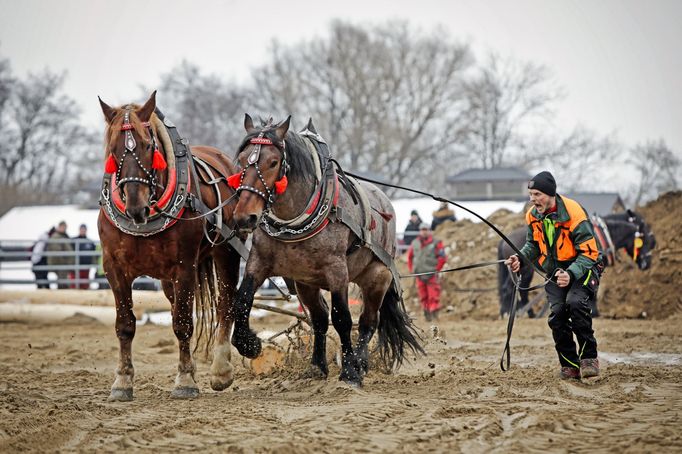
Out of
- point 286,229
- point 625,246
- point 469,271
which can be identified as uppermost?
point 625,246

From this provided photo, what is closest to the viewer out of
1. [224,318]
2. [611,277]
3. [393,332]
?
[224,318]

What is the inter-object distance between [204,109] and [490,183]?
581 inches

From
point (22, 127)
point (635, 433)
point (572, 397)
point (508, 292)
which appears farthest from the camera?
point (22, 127)

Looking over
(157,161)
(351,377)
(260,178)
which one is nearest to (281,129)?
(260,178)

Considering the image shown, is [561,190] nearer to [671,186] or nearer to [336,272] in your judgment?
[671,186]

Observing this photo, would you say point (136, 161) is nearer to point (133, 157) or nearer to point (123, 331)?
point (133, 157)

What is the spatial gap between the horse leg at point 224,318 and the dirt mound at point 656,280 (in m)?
9.71

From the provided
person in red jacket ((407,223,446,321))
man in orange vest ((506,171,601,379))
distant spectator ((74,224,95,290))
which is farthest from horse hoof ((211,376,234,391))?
distant spectator ((74,224,95,290))

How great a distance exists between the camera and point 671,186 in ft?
146

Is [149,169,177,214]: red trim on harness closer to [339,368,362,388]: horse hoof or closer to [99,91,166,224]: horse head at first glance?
[99,91,166,224]: horse head

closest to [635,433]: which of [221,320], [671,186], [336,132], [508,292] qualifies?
[221,320]

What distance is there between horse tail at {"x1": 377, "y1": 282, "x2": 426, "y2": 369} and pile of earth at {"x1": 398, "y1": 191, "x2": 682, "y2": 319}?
7.92 meters

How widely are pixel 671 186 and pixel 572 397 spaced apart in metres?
41.7

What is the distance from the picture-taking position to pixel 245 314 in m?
6.36
